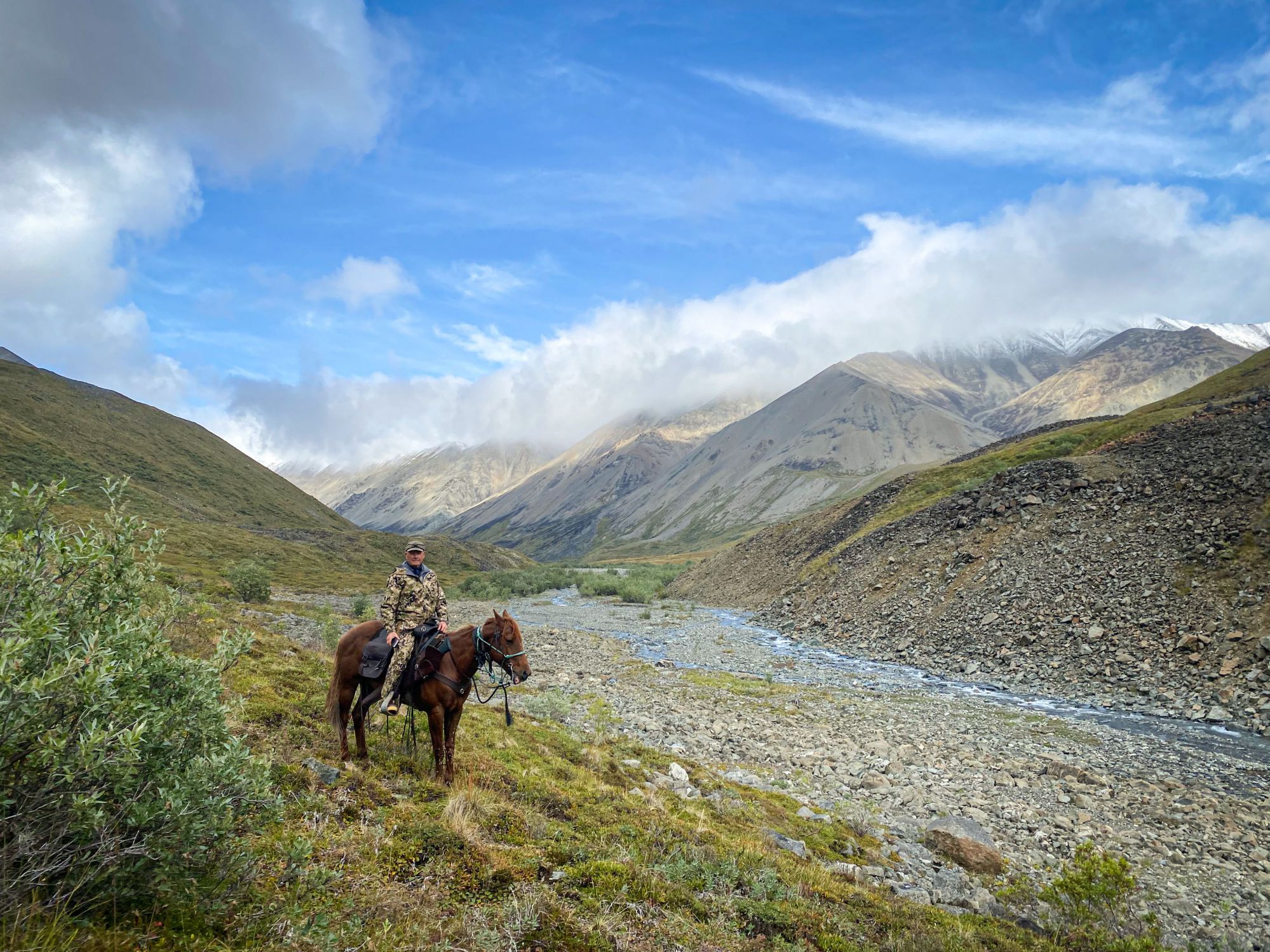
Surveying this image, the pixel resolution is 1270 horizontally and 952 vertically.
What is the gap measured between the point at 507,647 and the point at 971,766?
46.1ft

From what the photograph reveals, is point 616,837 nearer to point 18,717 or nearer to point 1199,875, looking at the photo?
point 18,717

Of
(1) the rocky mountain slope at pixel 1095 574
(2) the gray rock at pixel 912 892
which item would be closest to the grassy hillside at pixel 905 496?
(1) the rocky mountain slope at pixel 1095 574

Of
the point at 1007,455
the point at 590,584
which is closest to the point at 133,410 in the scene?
the point at 590,584

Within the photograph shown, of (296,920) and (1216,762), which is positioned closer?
(296,920)

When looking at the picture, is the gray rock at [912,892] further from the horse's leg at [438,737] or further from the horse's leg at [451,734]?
the horse's leg at [438,737]

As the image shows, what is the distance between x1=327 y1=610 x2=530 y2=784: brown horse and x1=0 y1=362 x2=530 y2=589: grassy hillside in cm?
5263

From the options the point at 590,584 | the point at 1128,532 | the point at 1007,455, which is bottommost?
the point at 590,584

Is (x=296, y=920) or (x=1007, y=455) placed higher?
(x=1007, y=455)

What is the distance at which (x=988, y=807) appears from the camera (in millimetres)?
14031

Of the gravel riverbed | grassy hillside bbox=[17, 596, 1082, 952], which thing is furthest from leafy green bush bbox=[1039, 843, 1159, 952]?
the gravel riverbed

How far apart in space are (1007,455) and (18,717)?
69.4 metres

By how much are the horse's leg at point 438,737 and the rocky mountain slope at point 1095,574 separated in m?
24.7

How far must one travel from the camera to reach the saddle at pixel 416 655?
35.4 ft

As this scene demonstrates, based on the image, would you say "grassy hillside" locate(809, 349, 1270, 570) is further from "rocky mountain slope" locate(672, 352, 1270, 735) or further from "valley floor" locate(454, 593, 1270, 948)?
"valley floor" locate(454, 593, 1270, 948)
